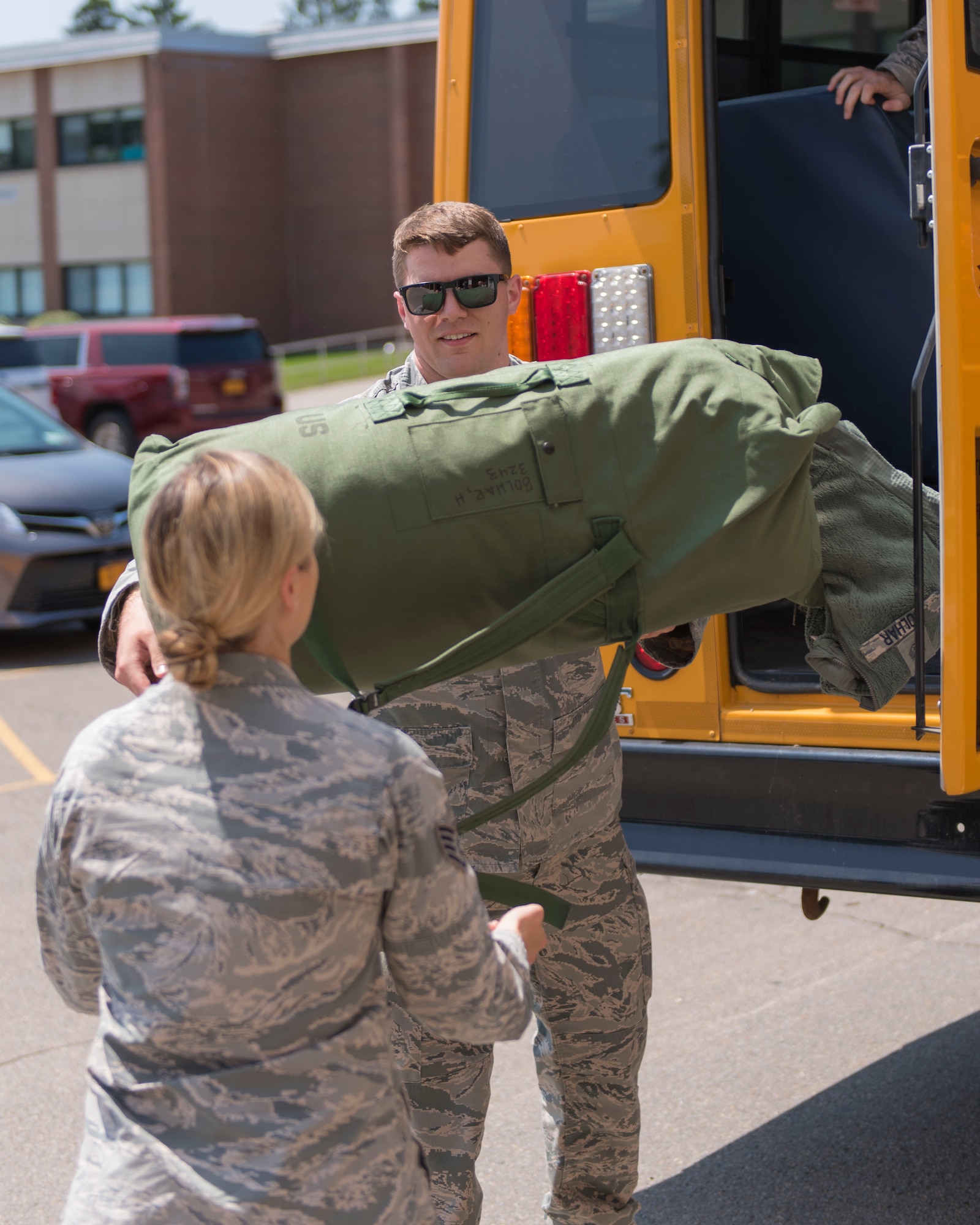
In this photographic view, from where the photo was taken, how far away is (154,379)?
18094 mm

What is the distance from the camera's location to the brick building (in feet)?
119

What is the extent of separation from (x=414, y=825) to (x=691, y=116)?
2.14 m

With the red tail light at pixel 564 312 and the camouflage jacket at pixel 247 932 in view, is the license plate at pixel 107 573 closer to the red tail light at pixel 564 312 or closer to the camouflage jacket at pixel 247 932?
the red tail light at pixel 564 312

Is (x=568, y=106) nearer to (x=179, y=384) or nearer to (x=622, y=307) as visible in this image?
(x=622, y=307)

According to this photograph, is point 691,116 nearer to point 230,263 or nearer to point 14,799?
point 14,799

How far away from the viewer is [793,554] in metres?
2.14

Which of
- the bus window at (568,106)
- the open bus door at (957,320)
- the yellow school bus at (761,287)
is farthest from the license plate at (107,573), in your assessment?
the open bus door at (957,320)

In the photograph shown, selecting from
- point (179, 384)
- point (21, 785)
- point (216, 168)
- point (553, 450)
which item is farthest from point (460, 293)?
point (216, 168)

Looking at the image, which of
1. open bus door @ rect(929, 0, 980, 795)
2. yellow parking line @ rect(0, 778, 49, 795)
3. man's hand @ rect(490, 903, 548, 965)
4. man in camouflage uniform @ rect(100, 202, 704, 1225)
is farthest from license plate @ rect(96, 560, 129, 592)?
man's hand @ rect(490, 903, 548, 965)

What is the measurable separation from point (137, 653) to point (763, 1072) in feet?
7.04

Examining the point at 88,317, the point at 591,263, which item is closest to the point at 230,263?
the point at 88,317

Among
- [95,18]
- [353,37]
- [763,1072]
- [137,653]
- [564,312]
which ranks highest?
[95,18]

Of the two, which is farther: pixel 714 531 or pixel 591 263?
pixel 591 263

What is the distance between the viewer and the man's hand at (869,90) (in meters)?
3.56
